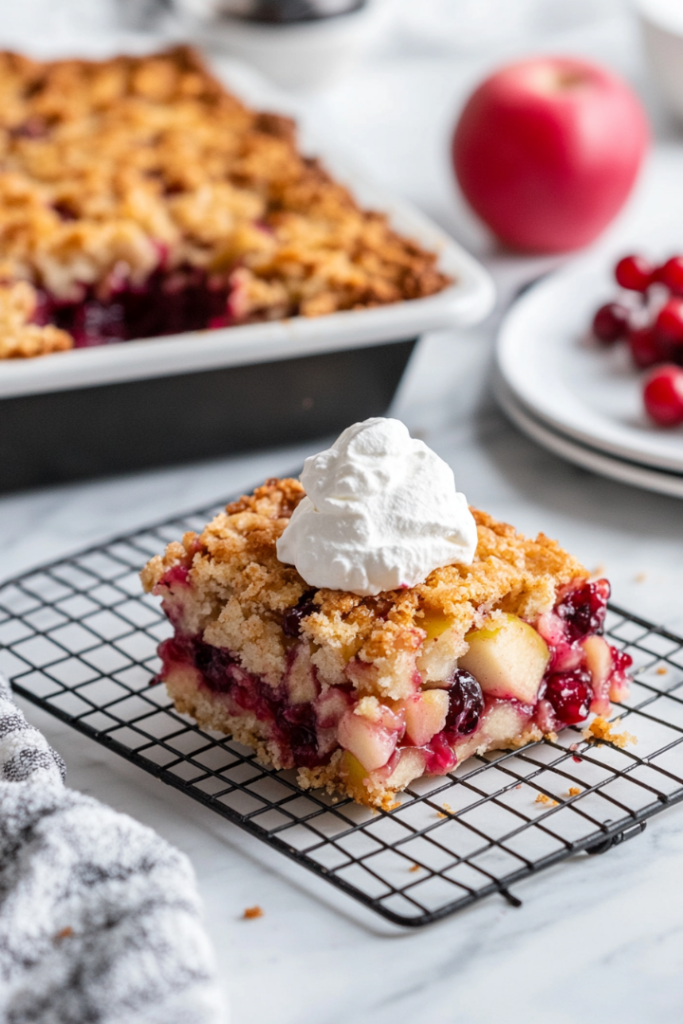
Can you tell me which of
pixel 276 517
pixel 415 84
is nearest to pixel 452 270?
pixel 276 517

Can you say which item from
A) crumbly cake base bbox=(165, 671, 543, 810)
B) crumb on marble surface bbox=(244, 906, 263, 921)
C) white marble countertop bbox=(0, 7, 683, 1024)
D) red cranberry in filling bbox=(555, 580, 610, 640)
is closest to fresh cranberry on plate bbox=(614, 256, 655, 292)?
white marble countertop bbox=(0, 7, 683, 1024)

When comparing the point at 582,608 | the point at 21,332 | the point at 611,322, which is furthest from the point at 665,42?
the point at 582,608

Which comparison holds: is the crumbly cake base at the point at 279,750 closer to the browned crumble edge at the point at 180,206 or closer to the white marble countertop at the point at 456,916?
the white marble countertop at the point at 456,916

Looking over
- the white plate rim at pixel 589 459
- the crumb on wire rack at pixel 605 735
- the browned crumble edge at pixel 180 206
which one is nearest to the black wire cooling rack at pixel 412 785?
the crumb on wire rack at pixel 605 735

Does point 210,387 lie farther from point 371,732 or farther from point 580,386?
point 371,732

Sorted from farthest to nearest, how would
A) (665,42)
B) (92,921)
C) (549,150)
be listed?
(665,42) → (549,150) → (92,921)

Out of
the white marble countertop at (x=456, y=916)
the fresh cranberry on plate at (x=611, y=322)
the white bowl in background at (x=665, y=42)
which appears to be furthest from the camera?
the white bowl in background at (x=665, y=42)

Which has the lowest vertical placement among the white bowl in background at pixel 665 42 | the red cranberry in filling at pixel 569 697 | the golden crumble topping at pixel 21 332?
the golden crumble topping at pixel 21 332

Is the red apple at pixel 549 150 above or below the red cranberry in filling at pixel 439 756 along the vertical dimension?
above
